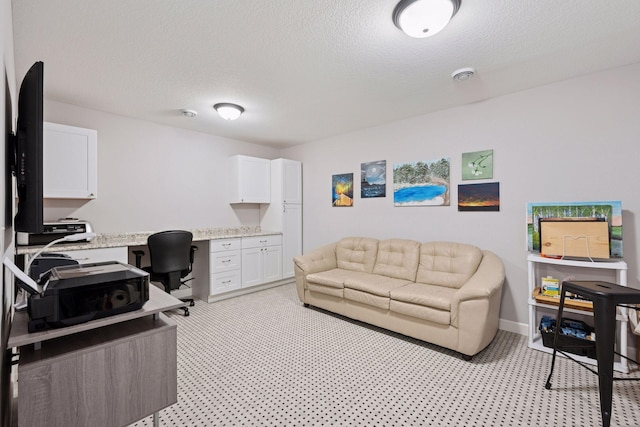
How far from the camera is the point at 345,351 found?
8.52 ft

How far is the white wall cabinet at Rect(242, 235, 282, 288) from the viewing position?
4355 mm

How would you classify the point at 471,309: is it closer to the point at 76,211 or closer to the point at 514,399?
the point at 514,399

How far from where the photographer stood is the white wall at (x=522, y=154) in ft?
8.06

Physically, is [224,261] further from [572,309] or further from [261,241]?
[572,309]

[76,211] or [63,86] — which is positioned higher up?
[63,86]

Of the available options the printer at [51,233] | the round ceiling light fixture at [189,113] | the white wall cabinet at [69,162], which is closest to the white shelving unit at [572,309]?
the round ceiling light fixture at [189,113]

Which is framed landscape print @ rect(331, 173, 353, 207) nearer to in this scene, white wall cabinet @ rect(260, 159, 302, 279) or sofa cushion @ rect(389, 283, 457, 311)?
white wall cabinet @ rect(260, 159, 302, 279)

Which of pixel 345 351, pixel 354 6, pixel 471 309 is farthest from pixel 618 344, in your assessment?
pixel 354 6

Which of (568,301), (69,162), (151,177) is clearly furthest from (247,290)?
(568,301)

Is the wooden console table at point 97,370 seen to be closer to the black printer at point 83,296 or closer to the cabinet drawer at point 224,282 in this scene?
the black printer at point 83,296

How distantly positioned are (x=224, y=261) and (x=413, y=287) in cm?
255

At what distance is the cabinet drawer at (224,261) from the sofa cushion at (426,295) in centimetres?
235

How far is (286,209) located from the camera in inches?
193

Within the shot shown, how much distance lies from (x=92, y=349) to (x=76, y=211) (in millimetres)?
2790
